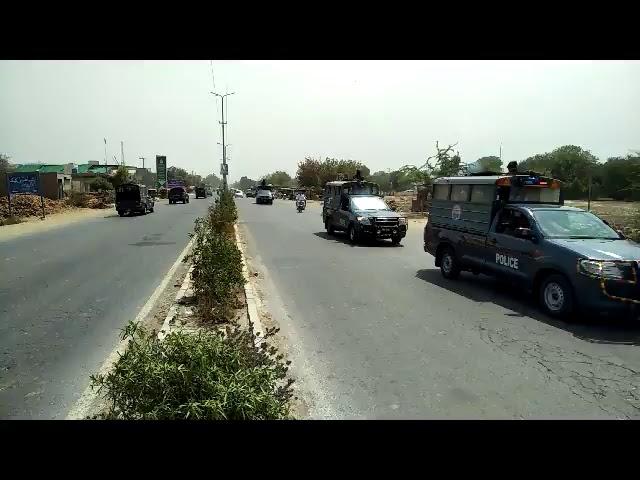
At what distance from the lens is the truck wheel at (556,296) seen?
22.2 ft

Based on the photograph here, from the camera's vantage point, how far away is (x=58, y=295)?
28.8 ft

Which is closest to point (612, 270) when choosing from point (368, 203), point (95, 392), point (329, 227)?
point (95, 392)

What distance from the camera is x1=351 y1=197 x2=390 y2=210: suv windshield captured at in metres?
17.3

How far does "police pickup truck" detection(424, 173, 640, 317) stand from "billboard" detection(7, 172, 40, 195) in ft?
101

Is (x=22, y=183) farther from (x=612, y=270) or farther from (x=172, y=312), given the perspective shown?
(x=612, y=270)

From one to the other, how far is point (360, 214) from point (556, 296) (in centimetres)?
1009

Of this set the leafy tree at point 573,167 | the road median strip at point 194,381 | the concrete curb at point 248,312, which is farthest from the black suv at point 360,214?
the leafy tree at point 573,167

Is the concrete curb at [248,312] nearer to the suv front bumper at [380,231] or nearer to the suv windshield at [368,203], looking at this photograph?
the suv front bumper at [380,231]

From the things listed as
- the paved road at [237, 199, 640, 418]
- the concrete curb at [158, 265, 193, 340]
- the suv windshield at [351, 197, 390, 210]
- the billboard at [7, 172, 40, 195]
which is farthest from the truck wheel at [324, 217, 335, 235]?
the billboard at [7, 172, 40, 195]

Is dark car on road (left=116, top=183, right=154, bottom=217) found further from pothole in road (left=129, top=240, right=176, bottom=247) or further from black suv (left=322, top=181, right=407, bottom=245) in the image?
black suv (left=322, top=181, right=407, bottom=245)

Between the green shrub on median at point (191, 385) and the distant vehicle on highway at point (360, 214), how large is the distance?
42.2 feet
